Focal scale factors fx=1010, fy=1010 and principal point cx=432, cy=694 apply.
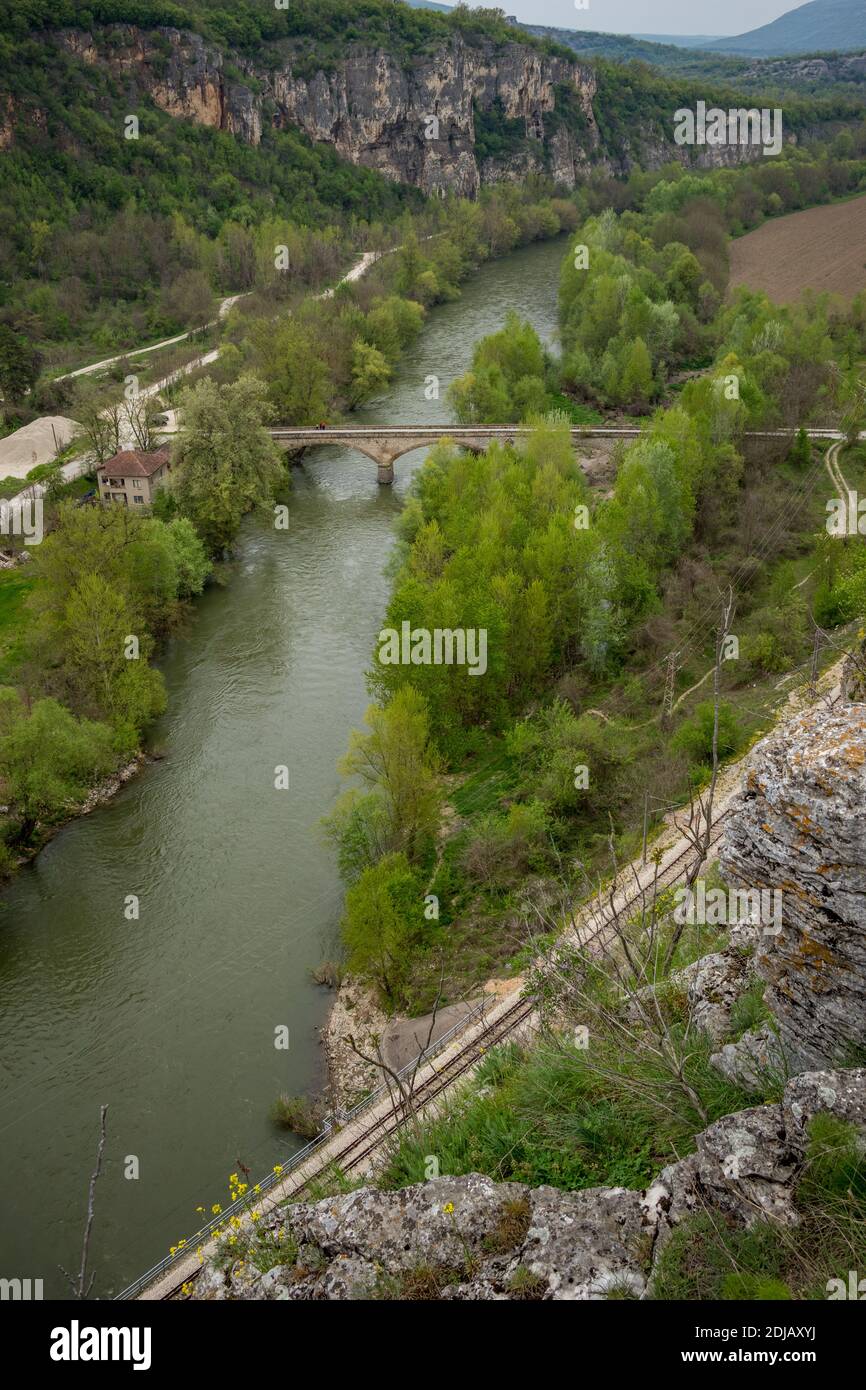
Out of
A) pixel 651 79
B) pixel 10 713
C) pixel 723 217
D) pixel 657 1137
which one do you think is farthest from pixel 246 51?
pixel 657 1137

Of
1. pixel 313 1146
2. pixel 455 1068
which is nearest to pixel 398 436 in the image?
pixel 455 1068

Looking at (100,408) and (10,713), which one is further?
(100,408)

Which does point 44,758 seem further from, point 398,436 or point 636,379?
point 636,379

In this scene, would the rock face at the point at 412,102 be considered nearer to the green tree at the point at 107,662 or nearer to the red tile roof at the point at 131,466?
the red tile roof at the point at 131,466

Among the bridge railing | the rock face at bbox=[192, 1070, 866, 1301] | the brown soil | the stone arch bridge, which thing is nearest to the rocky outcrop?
the rock face at bbox=[192, 1070, 866, 1301]

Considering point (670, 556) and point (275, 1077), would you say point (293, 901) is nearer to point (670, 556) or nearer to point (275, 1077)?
point (275, 1077)

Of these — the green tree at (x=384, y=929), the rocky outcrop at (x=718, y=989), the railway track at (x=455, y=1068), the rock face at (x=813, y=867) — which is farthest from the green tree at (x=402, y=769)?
the rock face at (x=813, y=867)
